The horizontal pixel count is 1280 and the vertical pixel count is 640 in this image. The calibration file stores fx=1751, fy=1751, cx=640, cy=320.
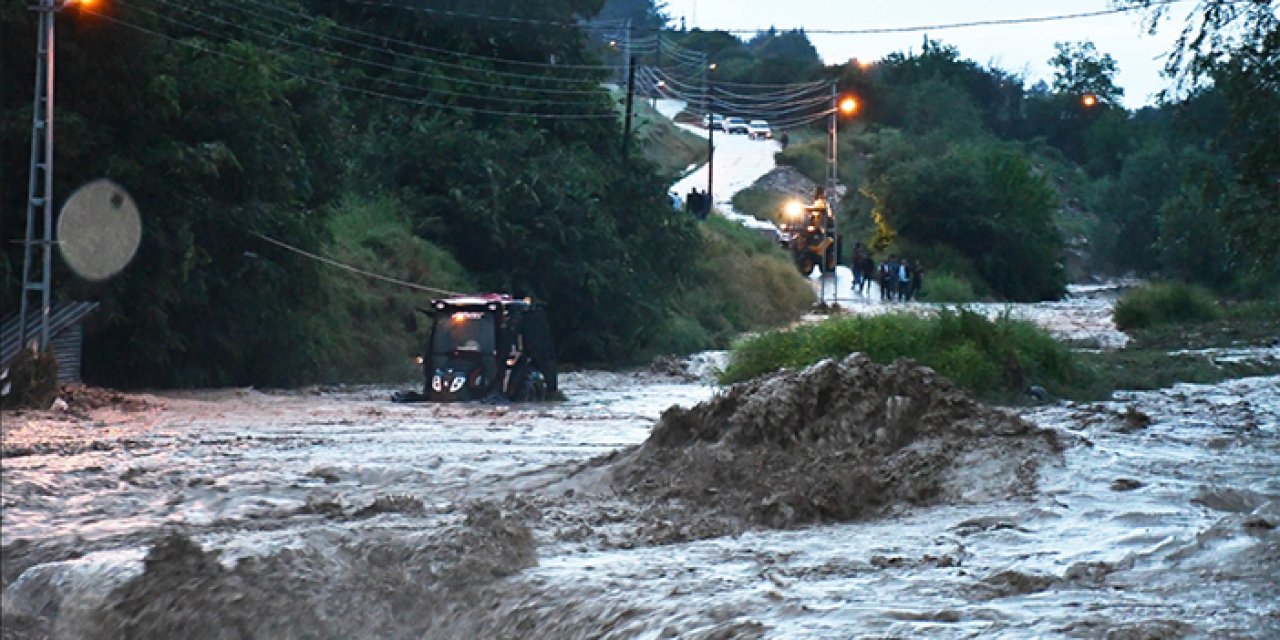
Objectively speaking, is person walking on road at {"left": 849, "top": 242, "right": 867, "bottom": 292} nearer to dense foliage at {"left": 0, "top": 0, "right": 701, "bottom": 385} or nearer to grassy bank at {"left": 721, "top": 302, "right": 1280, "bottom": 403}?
dense foliage at {"left": 0, "top": 0, "right": 701, "bottom": 385}

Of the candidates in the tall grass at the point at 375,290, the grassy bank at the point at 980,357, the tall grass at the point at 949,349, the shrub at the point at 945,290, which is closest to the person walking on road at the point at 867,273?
the shrub at the point at 945,290

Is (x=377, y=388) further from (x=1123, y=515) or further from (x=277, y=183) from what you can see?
(x=1123, y=515)

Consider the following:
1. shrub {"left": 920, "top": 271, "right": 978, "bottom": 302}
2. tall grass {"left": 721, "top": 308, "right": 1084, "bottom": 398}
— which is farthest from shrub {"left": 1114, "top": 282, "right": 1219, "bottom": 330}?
tall grass {"left": 721, "top": 308, "right": 1084, "bottom": 398}

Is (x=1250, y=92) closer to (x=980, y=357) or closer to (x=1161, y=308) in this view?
(x=980, y=357)

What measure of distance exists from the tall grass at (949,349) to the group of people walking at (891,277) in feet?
116

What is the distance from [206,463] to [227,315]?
13868 mm

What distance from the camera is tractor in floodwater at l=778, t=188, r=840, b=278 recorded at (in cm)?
6519

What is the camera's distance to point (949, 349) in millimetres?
28688

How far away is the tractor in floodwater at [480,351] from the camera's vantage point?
26984 mm

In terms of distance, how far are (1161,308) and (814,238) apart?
63.2 feet

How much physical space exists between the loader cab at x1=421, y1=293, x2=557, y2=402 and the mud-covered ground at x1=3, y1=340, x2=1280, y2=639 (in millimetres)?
5717

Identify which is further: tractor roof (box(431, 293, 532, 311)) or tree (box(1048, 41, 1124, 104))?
tree (box(1048, 41, 1124, 104))

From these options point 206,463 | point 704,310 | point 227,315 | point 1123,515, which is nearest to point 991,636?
point 1123,515

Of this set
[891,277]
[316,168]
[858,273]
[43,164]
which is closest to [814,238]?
[858,273]
